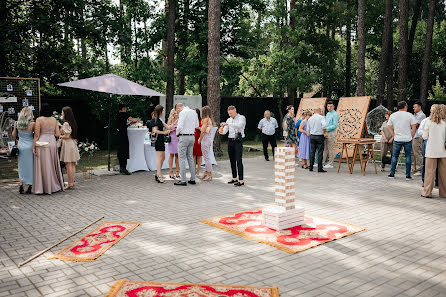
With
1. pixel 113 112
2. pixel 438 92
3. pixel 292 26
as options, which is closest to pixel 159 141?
pixel 113 112

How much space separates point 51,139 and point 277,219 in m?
5.56

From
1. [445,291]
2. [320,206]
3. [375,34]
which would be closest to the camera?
[445,291]

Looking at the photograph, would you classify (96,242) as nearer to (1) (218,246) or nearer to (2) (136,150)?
(1) (218,246)

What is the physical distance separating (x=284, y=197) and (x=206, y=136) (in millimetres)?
4790

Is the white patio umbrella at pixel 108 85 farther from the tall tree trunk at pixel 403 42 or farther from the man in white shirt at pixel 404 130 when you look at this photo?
the tall tree trunk at pixel 403 42

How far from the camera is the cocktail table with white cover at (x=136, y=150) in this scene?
37.3ft

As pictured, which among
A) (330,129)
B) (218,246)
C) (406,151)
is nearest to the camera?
(218,246)

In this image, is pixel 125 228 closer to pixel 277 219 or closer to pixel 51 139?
pixel 277 219

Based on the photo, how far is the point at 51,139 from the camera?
8.72m

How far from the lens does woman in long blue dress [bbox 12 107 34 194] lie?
852cm

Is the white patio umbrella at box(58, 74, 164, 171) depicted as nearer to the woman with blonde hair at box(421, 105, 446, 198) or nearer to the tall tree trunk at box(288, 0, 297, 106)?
the woman with blonde hair at box(421, 105, 446, 198)

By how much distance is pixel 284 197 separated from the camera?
613 cm

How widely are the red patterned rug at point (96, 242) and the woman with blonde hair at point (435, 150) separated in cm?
623

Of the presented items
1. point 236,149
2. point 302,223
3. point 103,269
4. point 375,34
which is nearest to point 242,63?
point 375,34
